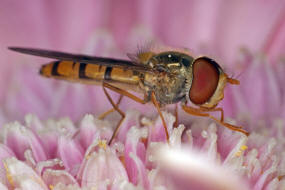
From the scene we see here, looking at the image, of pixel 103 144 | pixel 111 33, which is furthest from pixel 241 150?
pixel 111 33

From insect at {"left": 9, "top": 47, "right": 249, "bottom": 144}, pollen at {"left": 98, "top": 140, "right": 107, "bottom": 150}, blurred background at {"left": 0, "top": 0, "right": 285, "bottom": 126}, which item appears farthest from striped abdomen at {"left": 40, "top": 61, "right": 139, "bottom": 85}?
blurred background at {"left": 0, "top": 0, "right": 285, "bottom": 126}

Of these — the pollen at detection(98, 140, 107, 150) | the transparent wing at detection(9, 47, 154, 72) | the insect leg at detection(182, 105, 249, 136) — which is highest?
the transparent wing at detection(9, 47, 154, 72)

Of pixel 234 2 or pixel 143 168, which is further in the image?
pixel 234 2

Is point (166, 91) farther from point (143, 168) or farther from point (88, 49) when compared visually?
point (88, 49)

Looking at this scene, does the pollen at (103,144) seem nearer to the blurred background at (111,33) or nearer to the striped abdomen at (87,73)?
the striped abdomen at (87,73)

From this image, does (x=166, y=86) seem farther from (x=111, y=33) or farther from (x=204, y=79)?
(x=111, y=33)

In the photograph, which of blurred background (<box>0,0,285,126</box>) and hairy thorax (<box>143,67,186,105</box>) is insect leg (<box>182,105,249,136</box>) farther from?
blurred background (<box>0,0,285,126</box>)

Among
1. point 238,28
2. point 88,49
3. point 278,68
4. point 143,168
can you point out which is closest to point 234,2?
point 238,28
